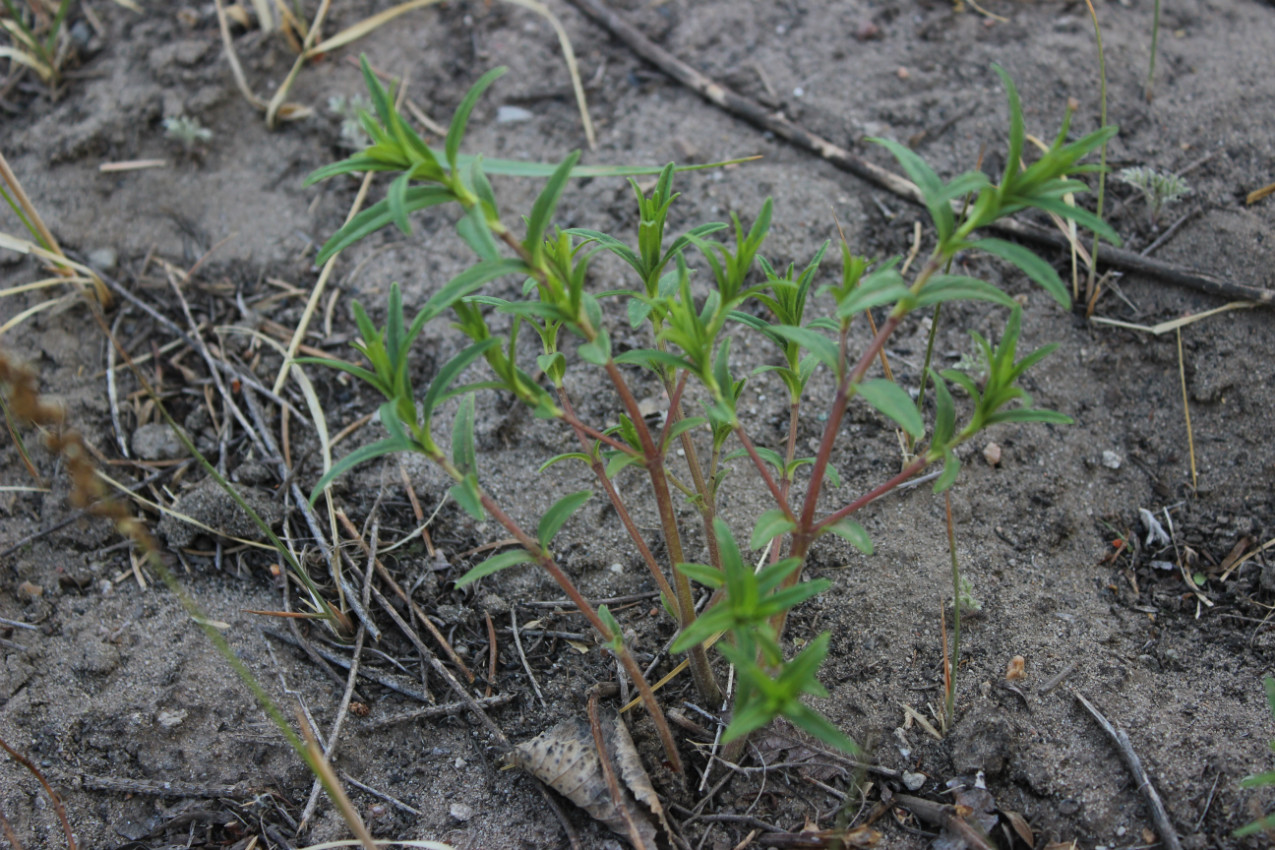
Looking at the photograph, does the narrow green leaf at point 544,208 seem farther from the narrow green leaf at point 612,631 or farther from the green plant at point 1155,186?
the green plant at point 1155,186

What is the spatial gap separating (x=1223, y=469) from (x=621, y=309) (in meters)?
2.06

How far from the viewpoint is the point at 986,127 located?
11.7ft

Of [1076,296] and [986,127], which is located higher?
[986,127]

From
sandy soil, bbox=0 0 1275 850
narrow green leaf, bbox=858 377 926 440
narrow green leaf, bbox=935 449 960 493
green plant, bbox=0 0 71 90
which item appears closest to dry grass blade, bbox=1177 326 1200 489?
sandy soil, bbox=0 0 1275 850

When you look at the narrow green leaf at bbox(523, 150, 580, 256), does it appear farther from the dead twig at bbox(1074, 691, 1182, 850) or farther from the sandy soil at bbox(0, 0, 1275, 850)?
the dead twig at bbox(1074, 691, 1182, 850)

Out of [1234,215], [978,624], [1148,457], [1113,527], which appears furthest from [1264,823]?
[1234,215]

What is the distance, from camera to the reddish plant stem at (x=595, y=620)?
6.30 feet

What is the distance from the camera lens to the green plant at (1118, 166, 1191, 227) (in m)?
3.11

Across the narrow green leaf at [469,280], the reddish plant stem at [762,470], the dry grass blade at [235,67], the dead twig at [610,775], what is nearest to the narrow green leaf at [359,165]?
the narrow green leaf at [469,280]

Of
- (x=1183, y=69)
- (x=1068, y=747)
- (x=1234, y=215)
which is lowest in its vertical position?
(x=1068, y=747)

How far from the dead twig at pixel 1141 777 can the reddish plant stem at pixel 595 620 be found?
3.54 ft

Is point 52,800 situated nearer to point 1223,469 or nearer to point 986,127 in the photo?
point 1223,469

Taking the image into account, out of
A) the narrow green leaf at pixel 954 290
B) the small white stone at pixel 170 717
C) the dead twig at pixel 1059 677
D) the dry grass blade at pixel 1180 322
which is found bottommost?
the dead twig at pixel 1059 677

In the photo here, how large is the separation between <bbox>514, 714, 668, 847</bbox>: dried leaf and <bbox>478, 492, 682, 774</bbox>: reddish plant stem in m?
0.10
